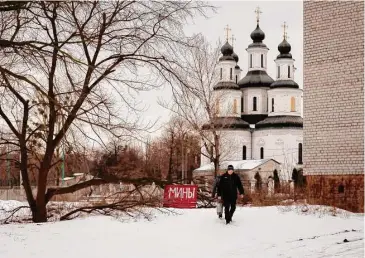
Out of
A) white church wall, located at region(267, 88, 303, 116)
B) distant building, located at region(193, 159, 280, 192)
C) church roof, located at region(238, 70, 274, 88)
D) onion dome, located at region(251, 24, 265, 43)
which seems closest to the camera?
distant building, located at region(193, 159, 280, 192)

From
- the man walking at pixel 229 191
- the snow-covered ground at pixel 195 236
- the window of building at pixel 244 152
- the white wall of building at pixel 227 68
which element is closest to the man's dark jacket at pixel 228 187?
the man walking at pixel 229 191

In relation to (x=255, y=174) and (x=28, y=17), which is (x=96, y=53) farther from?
(x=255, y=174)

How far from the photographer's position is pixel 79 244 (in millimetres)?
12945

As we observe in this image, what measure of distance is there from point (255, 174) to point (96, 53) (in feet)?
142

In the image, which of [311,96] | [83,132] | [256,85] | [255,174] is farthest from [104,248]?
[256,85]

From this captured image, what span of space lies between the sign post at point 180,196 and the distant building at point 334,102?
3618mm

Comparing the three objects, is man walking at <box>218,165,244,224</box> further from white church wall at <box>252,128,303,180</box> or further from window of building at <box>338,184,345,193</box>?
white church wall at <box>252,128,303,180</box>

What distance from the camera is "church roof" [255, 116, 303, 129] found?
222 feet

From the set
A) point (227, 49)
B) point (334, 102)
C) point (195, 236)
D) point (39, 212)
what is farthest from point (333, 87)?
point (227, 49)

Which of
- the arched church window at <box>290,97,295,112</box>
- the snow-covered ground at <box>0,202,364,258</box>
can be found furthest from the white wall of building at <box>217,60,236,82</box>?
the snow-covered ground at <box>0,202,364,258</box>

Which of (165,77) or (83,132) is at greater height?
(165,77)

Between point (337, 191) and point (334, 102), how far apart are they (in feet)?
8.55

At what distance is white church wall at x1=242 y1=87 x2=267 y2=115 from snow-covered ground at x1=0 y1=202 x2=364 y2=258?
2168 inches

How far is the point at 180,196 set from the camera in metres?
17.9
